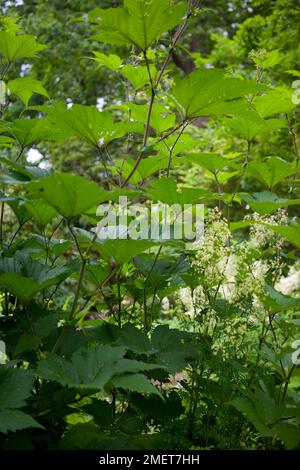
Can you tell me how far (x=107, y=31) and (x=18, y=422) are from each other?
101 centimetres

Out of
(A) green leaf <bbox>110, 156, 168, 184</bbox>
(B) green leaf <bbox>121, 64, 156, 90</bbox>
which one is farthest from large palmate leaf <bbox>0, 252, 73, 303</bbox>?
(B) green leaf <bbox>121, 64, 156, 90</bbox>

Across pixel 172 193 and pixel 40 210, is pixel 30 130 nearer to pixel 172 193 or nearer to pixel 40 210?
pixel 40 210

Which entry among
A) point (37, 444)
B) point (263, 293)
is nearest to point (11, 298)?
point (37, 444)

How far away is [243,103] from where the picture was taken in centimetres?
144

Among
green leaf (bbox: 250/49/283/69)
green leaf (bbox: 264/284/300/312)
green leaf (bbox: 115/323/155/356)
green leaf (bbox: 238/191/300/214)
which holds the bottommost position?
green leaf (bbox: 115/323/155/356)

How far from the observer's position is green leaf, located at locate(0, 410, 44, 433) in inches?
40.0

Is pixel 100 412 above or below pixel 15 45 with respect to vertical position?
below

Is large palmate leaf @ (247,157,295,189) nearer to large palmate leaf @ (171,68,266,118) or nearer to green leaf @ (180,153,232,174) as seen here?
green leaf @ (180,153,232,174)

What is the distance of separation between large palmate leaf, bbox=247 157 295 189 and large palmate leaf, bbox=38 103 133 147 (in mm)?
576

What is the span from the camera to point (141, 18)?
1.31 meters

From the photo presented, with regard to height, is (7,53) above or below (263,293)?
above

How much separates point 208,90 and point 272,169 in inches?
19.8

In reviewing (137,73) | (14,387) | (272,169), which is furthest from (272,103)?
(14,387)
